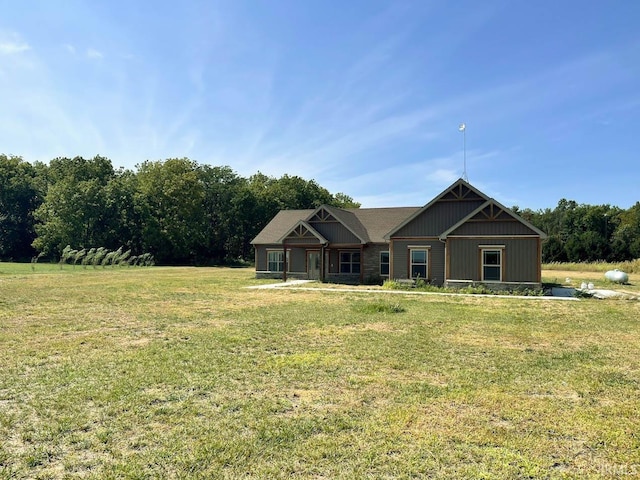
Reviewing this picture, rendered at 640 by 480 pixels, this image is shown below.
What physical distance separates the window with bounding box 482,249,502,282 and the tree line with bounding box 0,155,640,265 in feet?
132

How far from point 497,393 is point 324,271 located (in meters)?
21.3

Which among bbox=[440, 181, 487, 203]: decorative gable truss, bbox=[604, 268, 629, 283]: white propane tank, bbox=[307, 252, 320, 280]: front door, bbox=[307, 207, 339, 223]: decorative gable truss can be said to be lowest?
bbox=[604, 268, 629, 283]: white propane tank

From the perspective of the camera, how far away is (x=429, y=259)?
22422mm

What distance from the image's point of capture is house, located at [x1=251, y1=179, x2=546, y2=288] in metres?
20.1

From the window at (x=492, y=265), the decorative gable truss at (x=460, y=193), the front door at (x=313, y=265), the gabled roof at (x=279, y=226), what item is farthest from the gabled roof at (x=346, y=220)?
the window at (x=492, y=265)

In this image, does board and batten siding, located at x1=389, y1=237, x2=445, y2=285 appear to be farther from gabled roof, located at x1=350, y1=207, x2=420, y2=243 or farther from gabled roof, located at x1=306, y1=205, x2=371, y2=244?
gabled roof, located at x1=350, y1=207, x2=420, y2=243

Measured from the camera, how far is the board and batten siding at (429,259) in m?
22.3

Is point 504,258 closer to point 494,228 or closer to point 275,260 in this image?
point 494,228

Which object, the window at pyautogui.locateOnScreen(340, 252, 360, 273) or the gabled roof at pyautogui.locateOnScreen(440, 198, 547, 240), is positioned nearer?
the gabled roof at pyautogui.locateOnScreen(440, 198, 547, 240)

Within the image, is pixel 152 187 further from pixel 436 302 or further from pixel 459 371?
pixel 459 371

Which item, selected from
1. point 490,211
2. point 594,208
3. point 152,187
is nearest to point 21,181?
point 152,187

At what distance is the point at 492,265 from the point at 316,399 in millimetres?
16873

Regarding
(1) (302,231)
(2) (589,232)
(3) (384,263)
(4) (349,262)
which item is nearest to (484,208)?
(3) (384,263)

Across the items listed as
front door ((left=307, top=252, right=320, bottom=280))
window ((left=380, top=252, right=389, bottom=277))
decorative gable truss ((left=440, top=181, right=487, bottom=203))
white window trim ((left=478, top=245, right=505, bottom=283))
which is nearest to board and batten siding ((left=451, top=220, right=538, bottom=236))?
Result: white window trim ((left=478, top=245, right=505, bottom=283))
